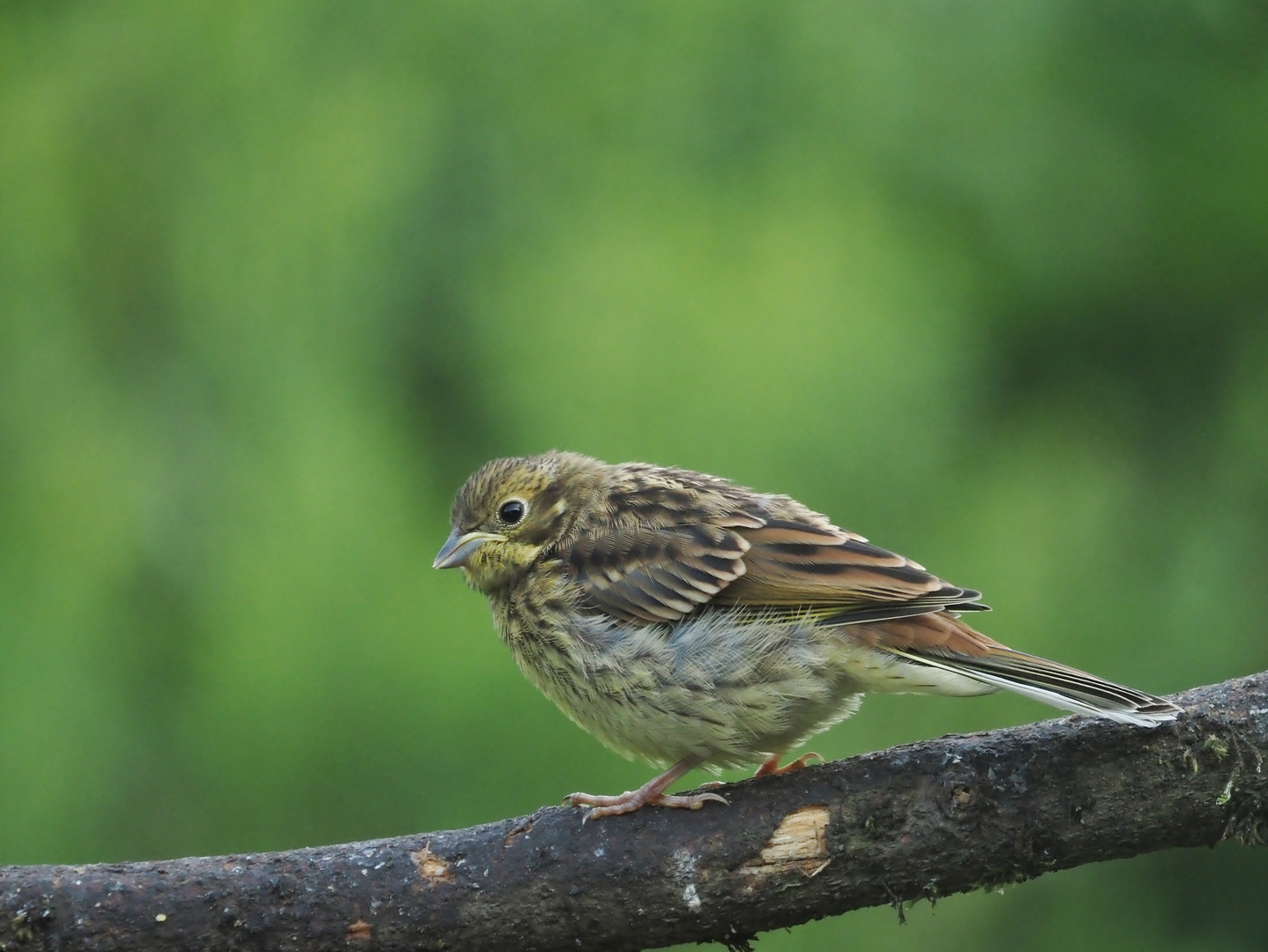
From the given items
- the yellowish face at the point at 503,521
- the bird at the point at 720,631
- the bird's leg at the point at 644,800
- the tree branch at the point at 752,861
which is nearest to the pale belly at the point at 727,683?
the bird at the point at 720,631

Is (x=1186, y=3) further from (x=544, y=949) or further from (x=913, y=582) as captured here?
(x=544, y=949)

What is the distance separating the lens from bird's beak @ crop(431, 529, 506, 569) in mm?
5418

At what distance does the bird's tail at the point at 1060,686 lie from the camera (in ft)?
12.5

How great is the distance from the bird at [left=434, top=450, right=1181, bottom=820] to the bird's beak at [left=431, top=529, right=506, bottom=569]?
4.5 inches

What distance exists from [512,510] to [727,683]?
1.34 m

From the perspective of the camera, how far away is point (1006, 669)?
420cm

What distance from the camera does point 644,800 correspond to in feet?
13.9

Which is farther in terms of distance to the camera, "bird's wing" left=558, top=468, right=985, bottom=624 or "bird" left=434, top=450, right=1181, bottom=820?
"bird's wing" left=558, top=468, right=985, bottom=624

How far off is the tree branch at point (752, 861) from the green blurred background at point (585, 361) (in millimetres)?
3886

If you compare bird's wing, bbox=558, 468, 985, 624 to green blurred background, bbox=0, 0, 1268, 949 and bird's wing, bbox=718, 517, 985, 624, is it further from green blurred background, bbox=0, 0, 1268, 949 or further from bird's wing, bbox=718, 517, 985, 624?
green blurred background, bbox=0, 0, 1268, 949

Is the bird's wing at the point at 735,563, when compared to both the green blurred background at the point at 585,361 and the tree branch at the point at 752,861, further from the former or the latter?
the green blurred background at the point at 585,361

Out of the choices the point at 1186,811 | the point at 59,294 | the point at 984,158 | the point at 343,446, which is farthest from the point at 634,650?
the point at 59,294

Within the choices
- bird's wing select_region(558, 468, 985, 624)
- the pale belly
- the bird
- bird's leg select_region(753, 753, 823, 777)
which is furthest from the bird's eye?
bird's leg select_region(753, 753, 823, 777)

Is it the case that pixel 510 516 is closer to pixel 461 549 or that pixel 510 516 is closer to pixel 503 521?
pixel 503 521
